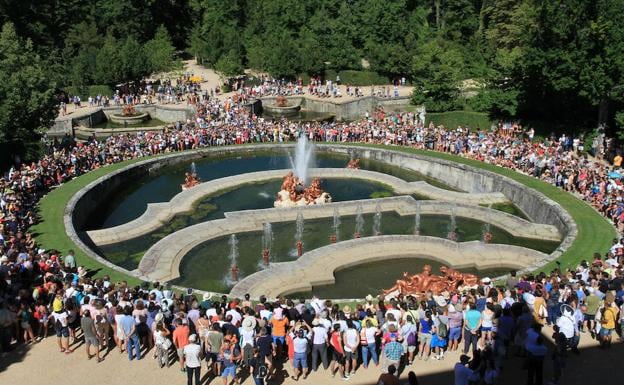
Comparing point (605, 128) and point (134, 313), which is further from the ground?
point (605, 128)

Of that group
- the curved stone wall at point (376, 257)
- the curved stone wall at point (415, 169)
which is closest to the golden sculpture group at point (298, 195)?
the curved stone wall at point (376, 257)

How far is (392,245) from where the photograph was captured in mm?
28516

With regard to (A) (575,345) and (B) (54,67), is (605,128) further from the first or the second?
(B) (54,67)

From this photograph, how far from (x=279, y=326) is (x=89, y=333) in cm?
530

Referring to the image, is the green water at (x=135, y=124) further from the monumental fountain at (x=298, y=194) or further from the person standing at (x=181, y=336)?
the person standing at (x=181, y=336)

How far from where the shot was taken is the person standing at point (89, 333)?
1664 cm

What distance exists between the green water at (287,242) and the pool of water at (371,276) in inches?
15.5

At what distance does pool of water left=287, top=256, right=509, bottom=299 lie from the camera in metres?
24.8

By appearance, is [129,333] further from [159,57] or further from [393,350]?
[159,57]

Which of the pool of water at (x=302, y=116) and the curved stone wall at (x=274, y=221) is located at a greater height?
the pool of water at (x=302, y=116)

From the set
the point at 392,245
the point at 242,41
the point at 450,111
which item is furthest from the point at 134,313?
the point at 242,41

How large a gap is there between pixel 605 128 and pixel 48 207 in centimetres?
3609

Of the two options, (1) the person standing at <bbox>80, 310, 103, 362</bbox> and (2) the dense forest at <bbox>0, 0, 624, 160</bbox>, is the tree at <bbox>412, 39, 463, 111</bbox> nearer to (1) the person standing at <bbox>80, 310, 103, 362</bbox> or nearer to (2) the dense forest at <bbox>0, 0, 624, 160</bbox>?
(2) the dense forest at <bbox>0, 0, 624, 160</bbox>

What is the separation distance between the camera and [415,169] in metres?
43.5
